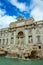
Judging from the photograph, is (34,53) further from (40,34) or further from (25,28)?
(25,28)

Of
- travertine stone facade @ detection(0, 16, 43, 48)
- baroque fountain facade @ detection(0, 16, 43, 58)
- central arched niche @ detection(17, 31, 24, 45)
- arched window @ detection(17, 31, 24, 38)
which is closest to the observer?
baroque fountain facade @ detection(0, 16, 43, 58)

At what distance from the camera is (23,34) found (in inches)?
1318

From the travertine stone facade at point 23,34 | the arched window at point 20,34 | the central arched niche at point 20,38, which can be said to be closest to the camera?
the travertine stone facade at point 23,34

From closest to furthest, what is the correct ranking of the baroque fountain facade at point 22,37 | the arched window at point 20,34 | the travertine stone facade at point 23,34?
the baroque fountain facade at point 22,37, the travertine stone facade at point 23,34, the arched window at point 20,34

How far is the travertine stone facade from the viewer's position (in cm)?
3030

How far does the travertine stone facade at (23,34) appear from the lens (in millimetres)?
30297

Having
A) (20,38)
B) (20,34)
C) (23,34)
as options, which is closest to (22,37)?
(20,38)

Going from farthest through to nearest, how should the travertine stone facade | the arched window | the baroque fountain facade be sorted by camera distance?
the arched window → the travertine stone facade → the baroque fountain facade

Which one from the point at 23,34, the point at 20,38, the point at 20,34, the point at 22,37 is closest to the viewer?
the point at 23,34

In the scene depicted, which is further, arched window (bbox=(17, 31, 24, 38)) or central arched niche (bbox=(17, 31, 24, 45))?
arched window (bbox=(17, 31, 24, 38))

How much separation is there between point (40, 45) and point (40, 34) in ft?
7.12

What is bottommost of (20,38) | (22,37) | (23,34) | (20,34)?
(20,38)

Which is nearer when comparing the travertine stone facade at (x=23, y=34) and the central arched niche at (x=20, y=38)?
the travertine stone facade at (x=23, y=34)

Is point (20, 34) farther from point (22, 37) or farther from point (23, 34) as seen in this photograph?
point (23, 34)
